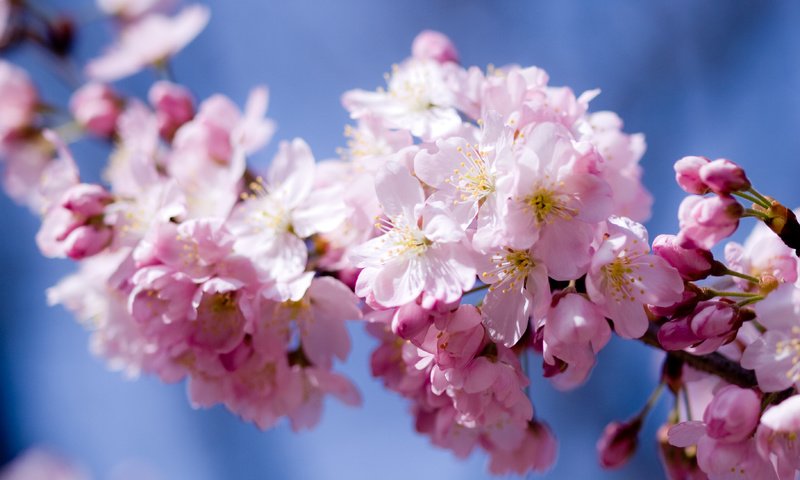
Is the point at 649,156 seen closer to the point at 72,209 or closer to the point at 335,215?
the point at 335,215

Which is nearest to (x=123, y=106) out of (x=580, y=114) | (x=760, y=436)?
(x=580, y=114)

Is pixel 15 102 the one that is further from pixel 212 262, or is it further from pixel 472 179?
pixel 472 179

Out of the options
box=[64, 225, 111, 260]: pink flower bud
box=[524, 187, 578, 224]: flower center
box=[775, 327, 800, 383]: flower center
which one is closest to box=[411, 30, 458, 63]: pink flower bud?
box=[524, 187, 578, 224]: flower center

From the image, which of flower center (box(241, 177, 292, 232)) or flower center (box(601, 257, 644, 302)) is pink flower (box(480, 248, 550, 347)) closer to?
flower center (box(601, 257, 644, 302))

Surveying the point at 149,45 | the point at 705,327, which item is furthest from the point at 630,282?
the point at 149,45

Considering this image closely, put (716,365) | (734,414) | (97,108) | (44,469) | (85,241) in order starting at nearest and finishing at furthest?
(734,414) → (716,365) → (85,241) → (97,108) → (44,469)

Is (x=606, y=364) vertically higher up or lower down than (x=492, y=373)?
higher up
